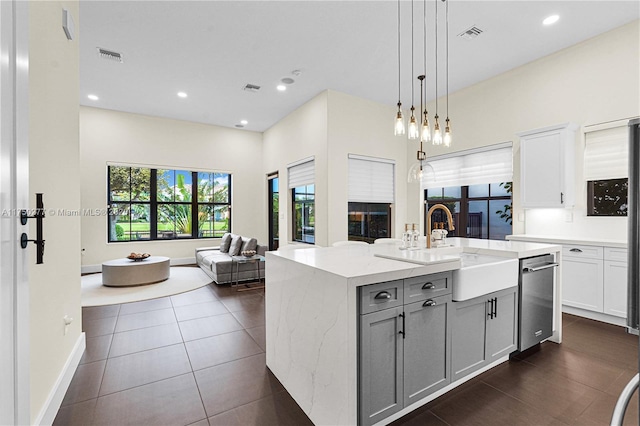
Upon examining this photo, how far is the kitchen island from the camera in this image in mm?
1523

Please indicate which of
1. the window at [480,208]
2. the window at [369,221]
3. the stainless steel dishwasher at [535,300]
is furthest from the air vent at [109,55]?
the window at [480,208]

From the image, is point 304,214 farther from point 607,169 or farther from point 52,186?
point 607,169

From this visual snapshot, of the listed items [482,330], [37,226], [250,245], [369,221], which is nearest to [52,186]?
[37,226]

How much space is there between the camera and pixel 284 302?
2.14 meters

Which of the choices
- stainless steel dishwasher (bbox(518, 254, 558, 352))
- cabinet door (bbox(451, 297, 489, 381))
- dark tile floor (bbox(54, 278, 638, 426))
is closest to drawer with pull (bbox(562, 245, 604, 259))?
dark tile floor (bbox(54, 278, 638, 426))

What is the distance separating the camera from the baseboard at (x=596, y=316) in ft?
10.5

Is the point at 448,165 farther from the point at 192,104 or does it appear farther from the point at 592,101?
the point at 192,104

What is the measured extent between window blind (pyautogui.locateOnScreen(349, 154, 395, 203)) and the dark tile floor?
122 inches

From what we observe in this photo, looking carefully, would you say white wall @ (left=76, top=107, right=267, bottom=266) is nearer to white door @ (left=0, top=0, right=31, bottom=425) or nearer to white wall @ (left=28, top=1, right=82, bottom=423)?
white wall @ (left=28, top=1, right=82, bottom=423)

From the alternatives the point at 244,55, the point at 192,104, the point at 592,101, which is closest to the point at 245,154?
the point at 192,104

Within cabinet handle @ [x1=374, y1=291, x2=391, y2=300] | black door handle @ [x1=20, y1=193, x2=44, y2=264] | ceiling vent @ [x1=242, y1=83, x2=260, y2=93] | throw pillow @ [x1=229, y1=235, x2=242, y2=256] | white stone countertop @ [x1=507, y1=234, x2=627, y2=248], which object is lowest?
throw pillow @ [x1=229, y1=235, x2=242, y2=256]

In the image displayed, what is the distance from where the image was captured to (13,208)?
1.26 m

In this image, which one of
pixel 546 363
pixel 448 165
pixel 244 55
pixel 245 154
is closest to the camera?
pixel 546 363

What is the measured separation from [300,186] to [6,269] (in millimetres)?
5104
